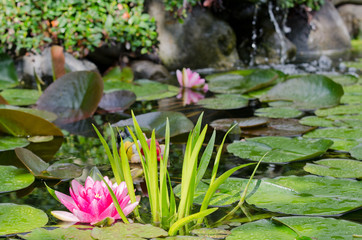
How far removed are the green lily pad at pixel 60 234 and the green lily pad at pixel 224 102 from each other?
6.19 feet

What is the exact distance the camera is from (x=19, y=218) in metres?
1.32

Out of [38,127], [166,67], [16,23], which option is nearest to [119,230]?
[38,127]

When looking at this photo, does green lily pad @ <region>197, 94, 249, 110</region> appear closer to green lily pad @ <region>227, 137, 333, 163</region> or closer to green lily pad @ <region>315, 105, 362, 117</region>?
green lily pad @ <region>315, 105, 362, 117</region>

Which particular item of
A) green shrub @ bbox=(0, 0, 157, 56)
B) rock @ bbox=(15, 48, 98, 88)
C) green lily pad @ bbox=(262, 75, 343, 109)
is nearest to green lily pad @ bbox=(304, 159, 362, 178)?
green lily pad @ bbox=(262, 75, 343, 109)

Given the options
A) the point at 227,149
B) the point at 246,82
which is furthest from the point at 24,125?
the point at 246,82

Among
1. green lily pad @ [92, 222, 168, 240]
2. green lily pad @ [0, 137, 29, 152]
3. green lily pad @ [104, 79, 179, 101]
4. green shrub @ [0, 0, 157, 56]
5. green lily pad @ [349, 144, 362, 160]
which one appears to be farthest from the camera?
green shrub @ [0, 0, 157, 56]

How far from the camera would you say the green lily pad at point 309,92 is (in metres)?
2.96

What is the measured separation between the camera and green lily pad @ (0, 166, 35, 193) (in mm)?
1610

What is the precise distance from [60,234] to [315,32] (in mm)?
6398

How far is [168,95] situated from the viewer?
11.5 feet

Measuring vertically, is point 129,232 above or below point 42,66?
below

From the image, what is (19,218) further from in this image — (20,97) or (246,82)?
(246,82)

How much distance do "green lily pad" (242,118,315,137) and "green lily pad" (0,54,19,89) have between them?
2.52 m

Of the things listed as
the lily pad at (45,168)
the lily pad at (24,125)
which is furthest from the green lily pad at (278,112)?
the lily pad at (45,168)
